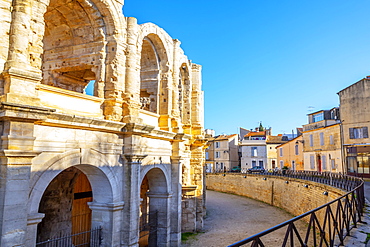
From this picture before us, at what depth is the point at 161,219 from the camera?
465 inches

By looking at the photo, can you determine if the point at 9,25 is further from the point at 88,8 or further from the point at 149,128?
the point at 149,128

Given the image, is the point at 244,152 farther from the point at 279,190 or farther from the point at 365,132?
the point at 365,132

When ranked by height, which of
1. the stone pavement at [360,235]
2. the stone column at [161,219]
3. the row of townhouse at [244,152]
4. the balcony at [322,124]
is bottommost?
the stone column at [161,219]

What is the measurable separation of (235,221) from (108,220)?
12046mm

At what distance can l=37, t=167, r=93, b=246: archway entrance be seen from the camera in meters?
10.0

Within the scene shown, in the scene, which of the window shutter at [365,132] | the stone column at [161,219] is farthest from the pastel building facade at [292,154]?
the stone column at [161,219]

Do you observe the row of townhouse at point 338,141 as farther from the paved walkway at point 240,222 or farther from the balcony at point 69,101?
the balcony at point 69,101

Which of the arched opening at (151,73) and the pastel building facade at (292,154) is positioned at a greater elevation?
the arched opening at (151,73)

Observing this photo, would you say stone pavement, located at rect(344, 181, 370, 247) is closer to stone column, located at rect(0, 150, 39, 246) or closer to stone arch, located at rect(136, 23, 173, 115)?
stone column, located at rect(0, 150, 39, 246)

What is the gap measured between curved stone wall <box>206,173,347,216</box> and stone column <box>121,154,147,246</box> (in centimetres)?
825

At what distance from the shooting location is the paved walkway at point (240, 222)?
13.1 meters

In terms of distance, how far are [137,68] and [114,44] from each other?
1.26m

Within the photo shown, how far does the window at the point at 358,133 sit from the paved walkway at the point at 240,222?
4.57 meters

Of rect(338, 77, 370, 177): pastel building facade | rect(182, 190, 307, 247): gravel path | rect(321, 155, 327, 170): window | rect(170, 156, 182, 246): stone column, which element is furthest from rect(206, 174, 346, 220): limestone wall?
rect(170, 156, 182, 246): stone column
